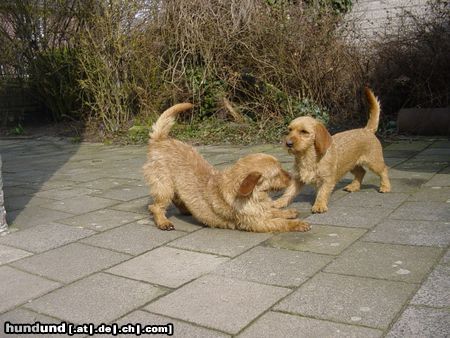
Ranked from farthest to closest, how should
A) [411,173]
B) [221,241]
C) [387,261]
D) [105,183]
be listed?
[105,183], [411,173], [221,241], [387,261]

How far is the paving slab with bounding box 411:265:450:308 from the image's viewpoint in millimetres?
2816

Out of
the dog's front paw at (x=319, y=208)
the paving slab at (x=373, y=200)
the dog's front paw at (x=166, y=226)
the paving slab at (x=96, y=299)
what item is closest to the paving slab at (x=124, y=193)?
the dog's front paw at (x=166, y=226)

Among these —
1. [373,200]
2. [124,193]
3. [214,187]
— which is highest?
[214,187]

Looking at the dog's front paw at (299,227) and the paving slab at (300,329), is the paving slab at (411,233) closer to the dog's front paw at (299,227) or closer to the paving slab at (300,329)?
the dog's front paw at (299,227)

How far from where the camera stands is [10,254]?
4.05 metres

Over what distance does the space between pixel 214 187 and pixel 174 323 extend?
194cm

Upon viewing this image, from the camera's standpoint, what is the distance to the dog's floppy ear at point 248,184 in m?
3.95

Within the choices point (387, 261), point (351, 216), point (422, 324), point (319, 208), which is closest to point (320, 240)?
point (387, 261)

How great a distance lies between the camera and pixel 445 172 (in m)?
6.40

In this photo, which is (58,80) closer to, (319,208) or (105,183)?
(105,183)

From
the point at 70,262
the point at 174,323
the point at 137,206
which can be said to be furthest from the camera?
the point at 137,206

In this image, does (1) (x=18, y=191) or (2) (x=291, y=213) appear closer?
(2) (x=291, y=213)

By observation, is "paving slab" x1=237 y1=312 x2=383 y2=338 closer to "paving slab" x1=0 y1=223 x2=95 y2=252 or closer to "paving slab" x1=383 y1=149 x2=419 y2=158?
"paving slab" x1=0 y1=223 x2=95 y2=252

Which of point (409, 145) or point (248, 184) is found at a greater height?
point (248, 184)
